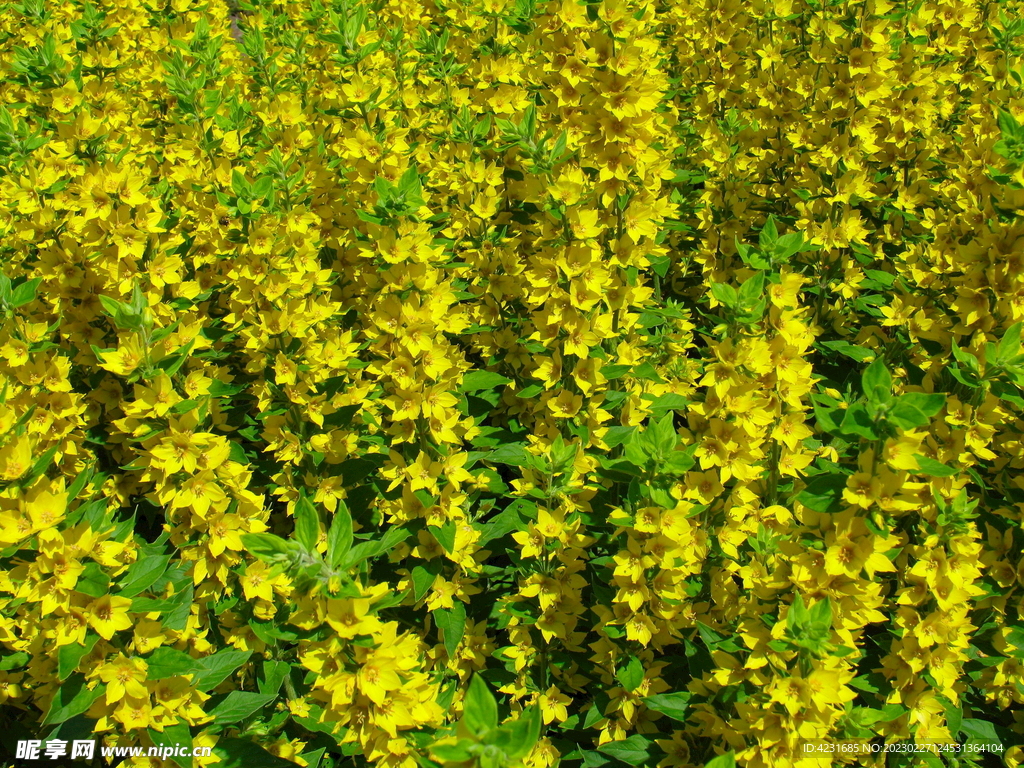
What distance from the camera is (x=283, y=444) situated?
3.54m

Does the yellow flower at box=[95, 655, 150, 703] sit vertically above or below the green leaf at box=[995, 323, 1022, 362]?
below

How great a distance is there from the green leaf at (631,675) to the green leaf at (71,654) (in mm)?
1970

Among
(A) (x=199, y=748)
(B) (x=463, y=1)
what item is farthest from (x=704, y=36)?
(A) (x=199, y=748)

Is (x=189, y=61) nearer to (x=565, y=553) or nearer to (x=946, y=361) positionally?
(x=565, y=553)

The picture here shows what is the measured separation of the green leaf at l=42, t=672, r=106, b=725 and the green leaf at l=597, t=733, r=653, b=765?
194 centimetres

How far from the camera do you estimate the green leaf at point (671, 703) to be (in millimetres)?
2818

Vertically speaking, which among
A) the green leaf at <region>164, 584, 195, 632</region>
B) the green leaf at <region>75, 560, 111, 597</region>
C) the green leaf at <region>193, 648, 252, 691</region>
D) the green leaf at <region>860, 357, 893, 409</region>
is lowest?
the green leaf at <region>193, 648, 252, 691</region>

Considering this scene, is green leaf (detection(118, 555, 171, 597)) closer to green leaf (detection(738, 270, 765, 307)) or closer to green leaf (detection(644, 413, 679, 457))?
green leaf (detection(644, 413, 679, 457))

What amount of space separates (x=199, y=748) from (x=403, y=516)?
1.14 m

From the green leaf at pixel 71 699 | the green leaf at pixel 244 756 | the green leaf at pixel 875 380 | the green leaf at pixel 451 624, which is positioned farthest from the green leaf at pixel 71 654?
the green leaf at pixel 875 380

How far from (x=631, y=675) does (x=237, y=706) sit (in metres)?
1.64

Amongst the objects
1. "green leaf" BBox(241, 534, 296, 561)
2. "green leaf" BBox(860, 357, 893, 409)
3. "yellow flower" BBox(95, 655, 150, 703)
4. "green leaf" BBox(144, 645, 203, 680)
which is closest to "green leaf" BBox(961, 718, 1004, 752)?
"green leaf" BBox(860, 357, 893, 409)

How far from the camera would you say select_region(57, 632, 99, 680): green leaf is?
228 centimetres

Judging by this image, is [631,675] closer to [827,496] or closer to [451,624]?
[451,624]
